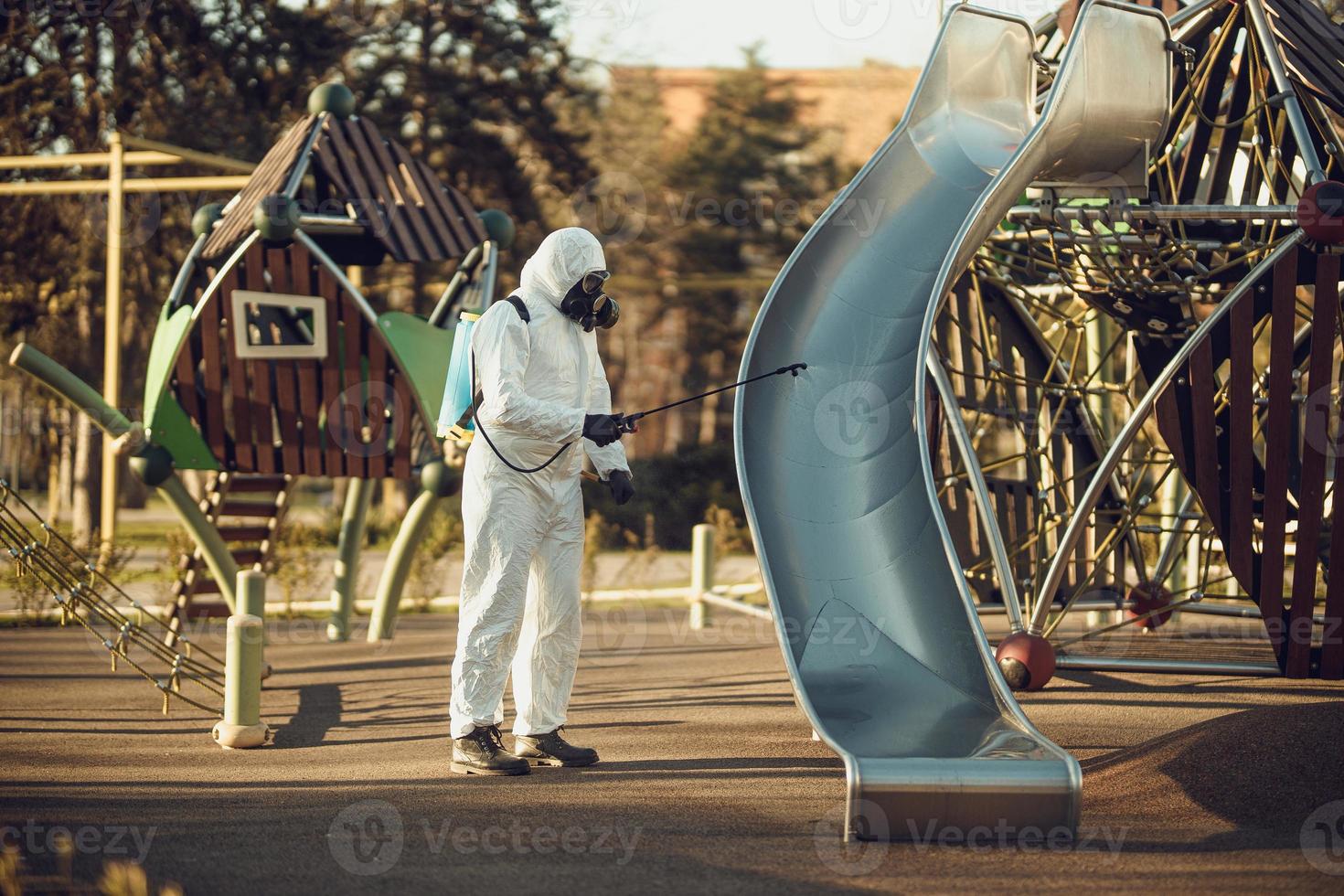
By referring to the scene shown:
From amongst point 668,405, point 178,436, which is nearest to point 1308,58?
point 668,405

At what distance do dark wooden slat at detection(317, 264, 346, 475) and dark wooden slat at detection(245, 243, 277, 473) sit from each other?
0.42 metres

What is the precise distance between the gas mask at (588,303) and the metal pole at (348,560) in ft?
19.3

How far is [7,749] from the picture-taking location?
305 inches

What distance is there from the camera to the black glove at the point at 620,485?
6914 mm

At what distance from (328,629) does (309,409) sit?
2154 mm

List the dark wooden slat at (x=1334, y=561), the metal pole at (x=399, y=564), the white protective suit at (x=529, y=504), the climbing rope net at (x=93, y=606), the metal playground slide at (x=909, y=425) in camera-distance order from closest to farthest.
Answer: the metal playground slide at (x=909, y=425) → the white protective suit at (x=529, y=504) → the climbing rope net at (x=93, y=606) → the dark wooden slat at (x=1334, y=561) → the metal pole at (x=399, y=564)

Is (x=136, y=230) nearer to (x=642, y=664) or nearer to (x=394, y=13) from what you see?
(x=394, y=13)

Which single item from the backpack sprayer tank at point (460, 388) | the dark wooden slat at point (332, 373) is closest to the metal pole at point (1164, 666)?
the backpack sprayer tank at point (460, 388)

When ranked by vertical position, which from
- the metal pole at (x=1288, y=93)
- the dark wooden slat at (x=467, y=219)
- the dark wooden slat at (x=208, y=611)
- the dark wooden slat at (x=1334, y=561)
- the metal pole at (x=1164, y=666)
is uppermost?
the metal pole at (x=1288, y=93)

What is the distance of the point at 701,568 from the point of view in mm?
13617

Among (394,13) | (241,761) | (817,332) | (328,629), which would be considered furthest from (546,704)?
(394,13)

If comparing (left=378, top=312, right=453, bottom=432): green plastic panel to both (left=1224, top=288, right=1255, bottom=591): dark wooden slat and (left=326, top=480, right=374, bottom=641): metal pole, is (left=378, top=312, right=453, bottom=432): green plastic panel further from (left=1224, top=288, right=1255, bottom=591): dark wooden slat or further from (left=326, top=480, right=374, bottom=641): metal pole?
(left=1224, top=288, right=1255, bottom=591): dark wooden slat

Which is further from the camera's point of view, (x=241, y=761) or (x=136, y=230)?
(x=136, y=230)

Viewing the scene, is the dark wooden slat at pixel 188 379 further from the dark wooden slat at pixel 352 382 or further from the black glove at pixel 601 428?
the black glove at pixel 601 428
